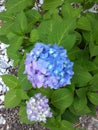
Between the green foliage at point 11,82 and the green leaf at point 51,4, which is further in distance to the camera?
the green leaf at point 51,4

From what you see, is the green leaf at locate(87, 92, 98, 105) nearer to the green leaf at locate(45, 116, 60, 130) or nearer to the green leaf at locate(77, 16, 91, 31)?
the green leaf at locate(45, 116, 60, 130)

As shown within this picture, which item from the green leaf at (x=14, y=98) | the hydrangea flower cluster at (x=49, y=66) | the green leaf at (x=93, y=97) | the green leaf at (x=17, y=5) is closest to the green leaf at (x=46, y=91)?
the green leaf at (x=14, y=98)

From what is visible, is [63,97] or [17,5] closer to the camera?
[63,97]

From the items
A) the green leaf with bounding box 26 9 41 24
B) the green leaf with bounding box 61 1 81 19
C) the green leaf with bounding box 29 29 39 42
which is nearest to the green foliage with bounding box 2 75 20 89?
the green leaf with bounding box 29 29 39 42

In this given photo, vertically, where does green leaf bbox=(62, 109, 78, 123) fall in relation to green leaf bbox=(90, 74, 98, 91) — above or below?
below

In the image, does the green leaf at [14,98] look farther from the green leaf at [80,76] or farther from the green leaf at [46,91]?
the green leaf at [80,76]

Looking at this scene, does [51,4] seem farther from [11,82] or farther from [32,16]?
[11,82]

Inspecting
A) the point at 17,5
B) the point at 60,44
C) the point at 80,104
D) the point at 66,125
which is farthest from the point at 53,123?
the point at 17,5

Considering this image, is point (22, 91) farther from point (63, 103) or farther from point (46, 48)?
point (46, 48)
